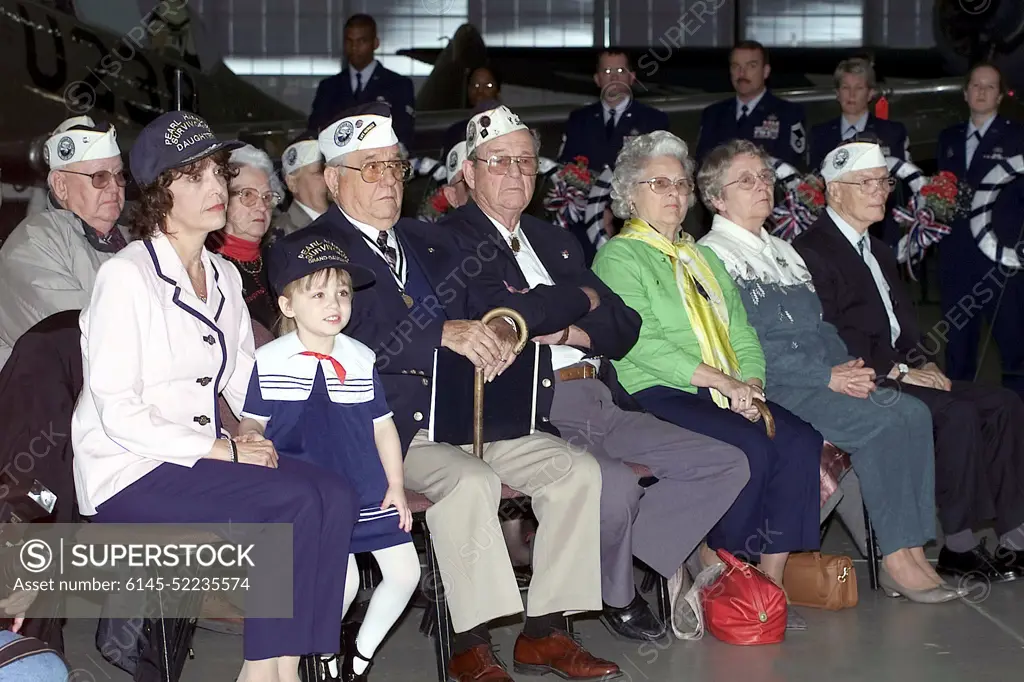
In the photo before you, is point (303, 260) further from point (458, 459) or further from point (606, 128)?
point (606, 128)

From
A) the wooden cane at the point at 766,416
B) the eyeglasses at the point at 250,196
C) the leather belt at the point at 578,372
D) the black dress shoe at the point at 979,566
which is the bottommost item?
the black dress shoe at the point at 979,566

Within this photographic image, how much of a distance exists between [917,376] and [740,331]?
734 millimetres

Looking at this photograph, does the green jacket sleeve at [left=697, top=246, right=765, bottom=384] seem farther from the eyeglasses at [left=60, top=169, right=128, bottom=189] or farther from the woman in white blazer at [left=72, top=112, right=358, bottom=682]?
the eyeglasses at [left=60, top=169, right=128, bottom=189]

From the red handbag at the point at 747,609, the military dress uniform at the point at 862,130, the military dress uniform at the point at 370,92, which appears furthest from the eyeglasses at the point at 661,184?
the military dress uniform at the point at 370,92

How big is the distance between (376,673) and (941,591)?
179 centimetres

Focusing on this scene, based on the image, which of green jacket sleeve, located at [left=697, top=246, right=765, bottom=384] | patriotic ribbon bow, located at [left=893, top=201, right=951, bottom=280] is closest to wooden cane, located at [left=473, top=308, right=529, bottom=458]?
green jacket sleeve, located at [left=697, top=246, right=765, bottom=384]

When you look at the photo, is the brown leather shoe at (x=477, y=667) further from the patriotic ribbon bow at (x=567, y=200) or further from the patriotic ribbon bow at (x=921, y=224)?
the patriotic ribbon bow at (x=567, y=200)

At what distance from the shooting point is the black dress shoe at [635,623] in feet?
11.7

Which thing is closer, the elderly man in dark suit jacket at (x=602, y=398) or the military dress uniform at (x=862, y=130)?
the elderly man in dark suit jacket at (x=602, y=398)

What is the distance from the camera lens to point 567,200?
6766 mm

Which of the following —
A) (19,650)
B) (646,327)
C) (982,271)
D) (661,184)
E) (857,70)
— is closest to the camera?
(19,650)

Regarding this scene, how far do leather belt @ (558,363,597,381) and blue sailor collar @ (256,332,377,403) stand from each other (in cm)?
86

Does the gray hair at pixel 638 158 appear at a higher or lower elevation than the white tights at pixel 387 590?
higher

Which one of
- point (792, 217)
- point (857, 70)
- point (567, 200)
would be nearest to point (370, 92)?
point (567, 200)
